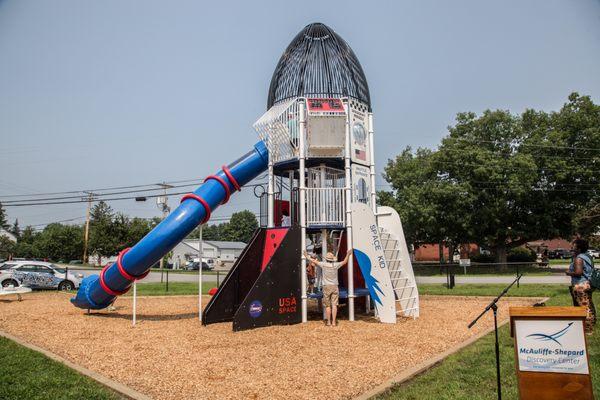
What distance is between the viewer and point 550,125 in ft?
121

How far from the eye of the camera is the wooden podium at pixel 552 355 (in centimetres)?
423

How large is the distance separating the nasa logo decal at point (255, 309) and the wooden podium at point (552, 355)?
6.25 metres

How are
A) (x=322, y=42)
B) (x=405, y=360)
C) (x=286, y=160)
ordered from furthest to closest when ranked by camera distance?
(x=322, y=42)
(x=286, y=160)
(x=405, y=360)

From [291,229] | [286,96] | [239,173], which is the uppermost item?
[286,96]

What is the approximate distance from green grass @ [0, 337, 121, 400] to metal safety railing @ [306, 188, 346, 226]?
5981 millimetres

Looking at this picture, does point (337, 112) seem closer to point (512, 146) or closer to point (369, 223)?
point (369, 223)

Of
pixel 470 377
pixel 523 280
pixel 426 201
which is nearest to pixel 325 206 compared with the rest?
pixel 470 377

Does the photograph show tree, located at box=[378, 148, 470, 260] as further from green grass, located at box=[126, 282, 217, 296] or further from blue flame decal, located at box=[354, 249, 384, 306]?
blue flame decal, located at box=[354, 249, 384, 306]

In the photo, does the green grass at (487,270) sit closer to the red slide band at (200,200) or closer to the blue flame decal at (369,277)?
the blue flame decal at (369,277)

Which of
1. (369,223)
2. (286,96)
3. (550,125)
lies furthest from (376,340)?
(550,125)

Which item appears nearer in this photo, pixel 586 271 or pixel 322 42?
pixel 586 271

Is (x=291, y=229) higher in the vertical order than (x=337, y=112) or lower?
lower

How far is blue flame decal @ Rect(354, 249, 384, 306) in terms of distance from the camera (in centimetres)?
1061

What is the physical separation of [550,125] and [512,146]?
3.37m
